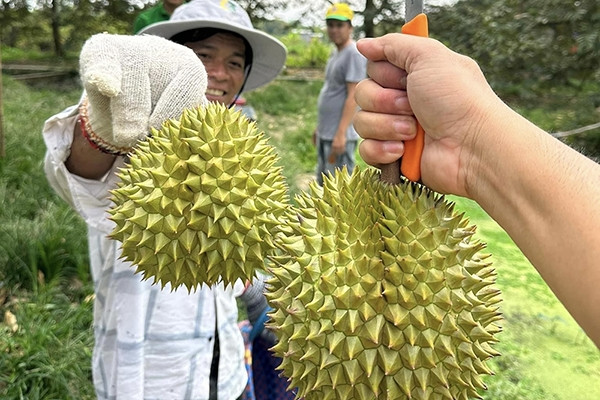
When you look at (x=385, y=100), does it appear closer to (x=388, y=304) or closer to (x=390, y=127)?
(x=390, y=127)

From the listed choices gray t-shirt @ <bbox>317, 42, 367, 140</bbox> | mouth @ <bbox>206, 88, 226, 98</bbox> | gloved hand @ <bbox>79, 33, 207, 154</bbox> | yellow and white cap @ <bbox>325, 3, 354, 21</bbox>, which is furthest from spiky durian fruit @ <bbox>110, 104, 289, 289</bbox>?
yellow and white cap @ <bbox>325, 3, 354, 21</bbox>

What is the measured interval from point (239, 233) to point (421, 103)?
49 cm

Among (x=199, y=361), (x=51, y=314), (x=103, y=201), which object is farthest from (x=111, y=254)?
(x=51, y=314)

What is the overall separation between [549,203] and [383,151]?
1.03ft

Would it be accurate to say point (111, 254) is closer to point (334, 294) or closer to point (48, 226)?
point (334, 294)

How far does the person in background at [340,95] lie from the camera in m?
4.88

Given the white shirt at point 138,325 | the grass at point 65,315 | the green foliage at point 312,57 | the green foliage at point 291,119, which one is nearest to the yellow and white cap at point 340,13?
the green foliage at point 291,119

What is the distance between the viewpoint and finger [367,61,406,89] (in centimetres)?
105

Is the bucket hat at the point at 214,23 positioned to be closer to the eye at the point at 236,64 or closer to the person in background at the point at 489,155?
the eye at the point at 236,64

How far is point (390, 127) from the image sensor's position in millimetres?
1018

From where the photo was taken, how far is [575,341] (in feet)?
12.2

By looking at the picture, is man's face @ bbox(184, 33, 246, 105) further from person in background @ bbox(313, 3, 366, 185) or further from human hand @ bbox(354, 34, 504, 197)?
person in background @ bbox(313, 3, 366, 185)

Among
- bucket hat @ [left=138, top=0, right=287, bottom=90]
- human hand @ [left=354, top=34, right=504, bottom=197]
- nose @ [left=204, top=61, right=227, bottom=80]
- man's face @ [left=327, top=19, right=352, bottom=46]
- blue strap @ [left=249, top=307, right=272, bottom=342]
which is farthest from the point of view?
man's face @ [left=327, top=19, right=352, bottom=46]

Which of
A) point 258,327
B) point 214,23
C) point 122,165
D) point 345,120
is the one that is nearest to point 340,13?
point 345,120
